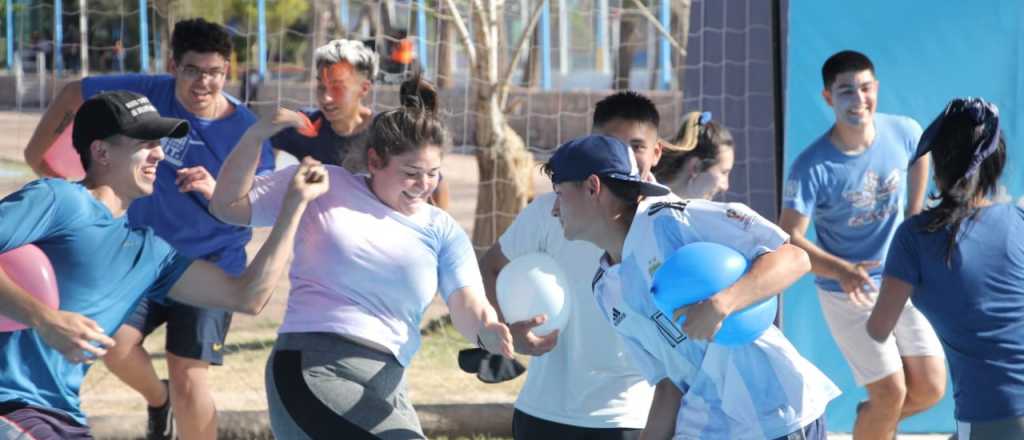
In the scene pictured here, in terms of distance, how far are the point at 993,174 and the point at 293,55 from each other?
1113 inches

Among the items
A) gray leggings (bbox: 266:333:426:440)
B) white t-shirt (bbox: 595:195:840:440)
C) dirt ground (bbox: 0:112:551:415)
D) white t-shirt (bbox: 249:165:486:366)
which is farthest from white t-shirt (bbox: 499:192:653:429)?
dirt ground (bbox: 0:112:551:415)

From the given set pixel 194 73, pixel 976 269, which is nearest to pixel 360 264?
pixel 976 269

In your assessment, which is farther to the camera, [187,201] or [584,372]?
[187,201]

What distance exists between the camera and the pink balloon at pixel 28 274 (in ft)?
11.6

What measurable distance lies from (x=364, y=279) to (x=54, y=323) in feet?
2.87

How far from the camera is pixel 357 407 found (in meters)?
3.83

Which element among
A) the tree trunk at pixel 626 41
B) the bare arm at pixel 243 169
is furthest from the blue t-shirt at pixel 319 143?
the tree trunk at pixel 626 41

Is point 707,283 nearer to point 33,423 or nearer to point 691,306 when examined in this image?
point 691,306

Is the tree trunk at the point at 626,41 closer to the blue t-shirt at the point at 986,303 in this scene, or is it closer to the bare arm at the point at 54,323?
the blue t-shirt at the point at 986,303

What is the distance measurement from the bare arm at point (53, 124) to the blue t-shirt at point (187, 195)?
166 millimetres

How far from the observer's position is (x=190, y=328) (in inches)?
221

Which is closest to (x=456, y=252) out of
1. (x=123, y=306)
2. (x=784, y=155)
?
(x=123, y=306)

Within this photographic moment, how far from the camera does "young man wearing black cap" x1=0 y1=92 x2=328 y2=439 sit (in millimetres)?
3508

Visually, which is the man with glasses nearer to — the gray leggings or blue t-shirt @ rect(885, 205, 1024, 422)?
the gray leggings
